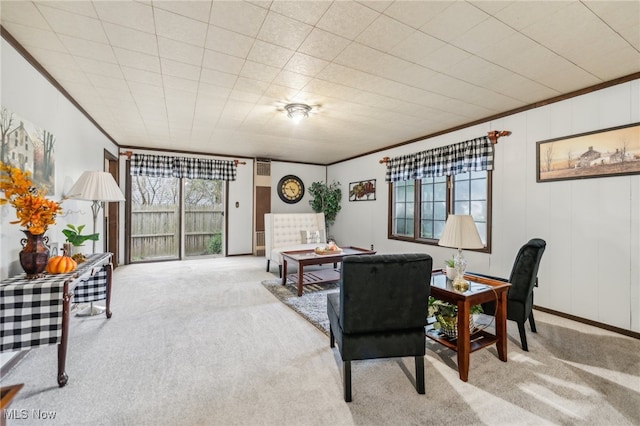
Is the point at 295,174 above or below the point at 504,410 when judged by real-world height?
above

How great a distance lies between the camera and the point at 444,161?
4.36 meters

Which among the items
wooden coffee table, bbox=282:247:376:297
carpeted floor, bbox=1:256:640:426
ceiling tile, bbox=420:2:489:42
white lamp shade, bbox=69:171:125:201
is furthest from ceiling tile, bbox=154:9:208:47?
wooden coffee table, bbox=282:247:376:297

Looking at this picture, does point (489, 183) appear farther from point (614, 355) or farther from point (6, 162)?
point (6, 162)

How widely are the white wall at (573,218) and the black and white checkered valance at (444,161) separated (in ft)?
0.47

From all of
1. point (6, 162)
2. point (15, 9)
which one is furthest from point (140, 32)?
point (6, 162)

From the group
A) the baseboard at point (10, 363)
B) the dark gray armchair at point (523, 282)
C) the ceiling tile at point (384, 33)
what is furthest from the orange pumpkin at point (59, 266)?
the dark gray armchair at point (523, 282)

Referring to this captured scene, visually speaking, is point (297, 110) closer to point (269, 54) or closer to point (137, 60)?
point (269, 54)

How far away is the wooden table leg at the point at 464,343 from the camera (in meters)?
1.92

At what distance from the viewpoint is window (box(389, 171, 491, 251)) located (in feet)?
12.9

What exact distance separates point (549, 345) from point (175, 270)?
5313 millimetres

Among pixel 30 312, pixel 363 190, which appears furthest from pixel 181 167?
pixel 30 312

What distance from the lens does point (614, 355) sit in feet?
7.41

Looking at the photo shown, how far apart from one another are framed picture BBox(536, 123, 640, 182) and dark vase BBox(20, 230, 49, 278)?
15.3 feet

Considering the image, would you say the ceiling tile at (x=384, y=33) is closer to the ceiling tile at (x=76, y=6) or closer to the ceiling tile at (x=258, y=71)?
the ceiling tile at (x=258, y=71)
